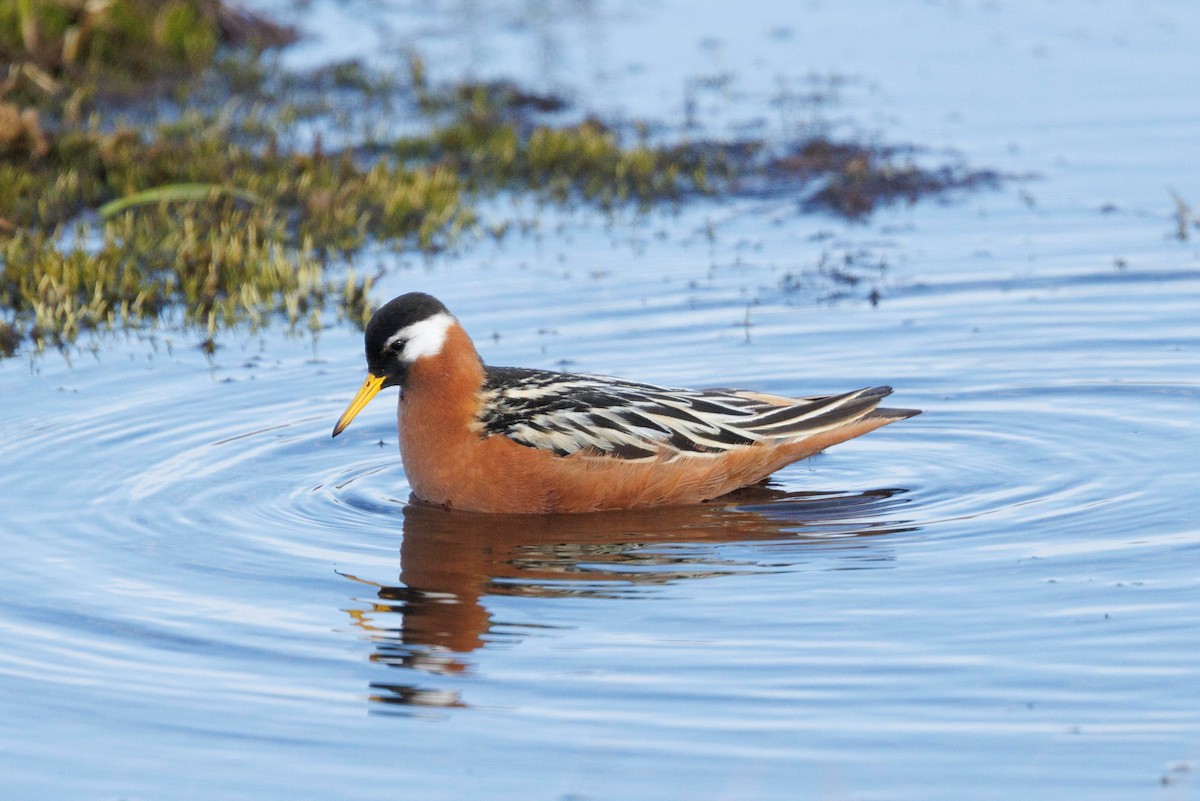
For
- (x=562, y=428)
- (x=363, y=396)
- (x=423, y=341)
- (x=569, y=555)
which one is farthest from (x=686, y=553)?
(x=363, y=396)

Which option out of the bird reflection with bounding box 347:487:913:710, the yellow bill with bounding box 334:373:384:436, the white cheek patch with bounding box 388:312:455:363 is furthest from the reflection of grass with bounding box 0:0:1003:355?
the bird reflection with bounding box 347:487:913:710

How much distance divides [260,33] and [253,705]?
46.4ft

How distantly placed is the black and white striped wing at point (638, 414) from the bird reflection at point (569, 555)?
1.15 feet

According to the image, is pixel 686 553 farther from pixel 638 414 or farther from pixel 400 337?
pixel 400 337

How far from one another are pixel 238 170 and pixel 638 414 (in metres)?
6.38

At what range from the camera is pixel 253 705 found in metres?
6.22

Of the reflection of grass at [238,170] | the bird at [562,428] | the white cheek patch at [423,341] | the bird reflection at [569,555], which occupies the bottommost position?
the bird reflection at [569,555]

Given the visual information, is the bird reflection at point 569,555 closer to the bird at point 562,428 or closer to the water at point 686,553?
the water at point 686,553

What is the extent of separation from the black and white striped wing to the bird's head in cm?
39

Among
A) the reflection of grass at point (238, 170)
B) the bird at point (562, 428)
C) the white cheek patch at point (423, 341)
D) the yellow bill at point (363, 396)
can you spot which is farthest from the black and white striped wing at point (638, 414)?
the reflection of grass at point (238, 170)

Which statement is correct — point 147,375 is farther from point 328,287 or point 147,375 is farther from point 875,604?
point 875,604

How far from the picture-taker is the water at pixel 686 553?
5.79 metres

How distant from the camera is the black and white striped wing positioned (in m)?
8.68

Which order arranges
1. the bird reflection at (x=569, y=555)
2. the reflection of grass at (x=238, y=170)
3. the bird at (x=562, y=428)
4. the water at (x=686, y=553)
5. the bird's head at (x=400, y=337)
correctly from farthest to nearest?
the reflection of grass at (x=238, y=170) → the bird's head at (x=400, y=337) → the bird at (x=562, y=428) → the bird reflection at (x=569, y=555) → the water at (x=686, y=553)
